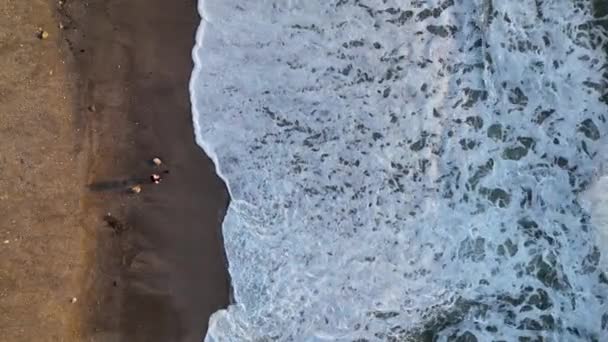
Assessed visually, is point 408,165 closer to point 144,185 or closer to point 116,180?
point 144,185

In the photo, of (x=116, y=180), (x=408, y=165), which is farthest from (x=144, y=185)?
(x=408, y=165)

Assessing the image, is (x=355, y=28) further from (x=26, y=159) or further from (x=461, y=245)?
(x=26, y=159)

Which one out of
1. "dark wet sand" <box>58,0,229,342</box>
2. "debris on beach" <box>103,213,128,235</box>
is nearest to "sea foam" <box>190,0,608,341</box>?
"dark wet sand" <box>58,0,229,342</box>

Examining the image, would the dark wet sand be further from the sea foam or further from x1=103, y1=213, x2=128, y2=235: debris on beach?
the sea foam

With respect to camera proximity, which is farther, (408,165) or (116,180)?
(408,165)

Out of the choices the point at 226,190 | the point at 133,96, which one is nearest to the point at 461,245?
the point at 226,190
